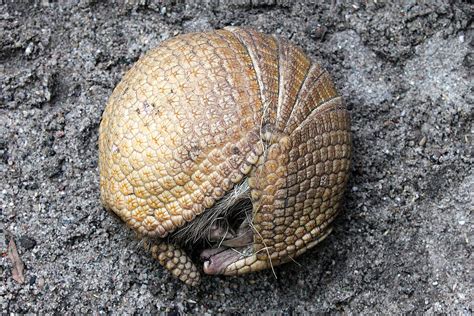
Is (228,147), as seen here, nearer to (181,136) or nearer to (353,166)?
(181,136)

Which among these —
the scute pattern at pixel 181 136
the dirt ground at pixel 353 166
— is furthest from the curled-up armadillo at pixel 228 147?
the dirt ground at pixel 353 166

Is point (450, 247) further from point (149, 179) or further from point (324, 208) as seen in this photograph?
point (149, 179)

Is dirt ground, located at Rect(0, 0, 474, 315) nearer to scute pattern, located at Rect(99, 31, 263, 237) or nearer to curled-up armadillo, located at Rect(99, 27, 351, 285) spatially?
curled-up armadillo, located at Rect(99, 27, 351, 285)

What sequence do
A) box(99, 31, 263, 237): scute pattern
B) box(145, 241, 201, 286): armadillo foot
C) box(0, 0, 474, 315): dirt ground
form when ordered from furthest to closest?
box(0, 0, 474, 315): dirt ground < box(145, 241, 201, 286): armadillo foot < box(99, 31, 263, 237): scute pattern

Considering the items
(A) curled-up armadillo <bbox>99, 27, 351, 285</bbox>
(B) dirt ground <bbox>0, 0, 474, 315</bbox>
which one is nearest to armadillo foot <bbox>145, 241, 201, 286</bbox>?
(A) curled-up armadillo <bbox>99, 27, 351, 285</bbox>

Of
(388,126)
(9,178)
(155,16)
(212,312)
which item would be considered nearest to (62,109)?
(9,178)

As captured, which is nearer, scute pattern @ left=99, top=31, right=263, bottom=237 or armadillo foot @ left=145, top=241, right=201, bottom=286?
scute pattern @ left=99, top=31, right=263, bottom=237

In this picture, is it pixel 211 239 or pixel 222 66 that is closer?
pixel 222 66
